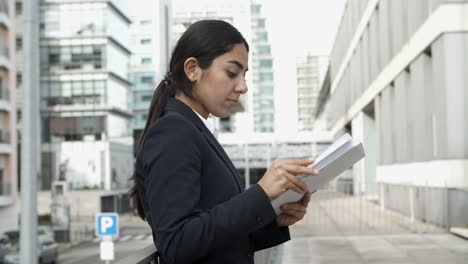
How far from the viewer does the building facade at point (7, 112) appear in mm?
45219

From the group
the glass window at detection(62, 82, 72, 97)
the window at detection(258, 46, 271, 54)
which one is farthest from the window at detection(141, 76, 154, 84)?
the window at detection(258, 46, 271, 54)

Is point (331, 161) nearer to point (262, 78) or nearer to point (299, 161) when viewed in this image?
point (299, 161)

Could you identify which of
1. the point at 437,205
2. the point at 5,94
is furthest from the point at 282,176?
the point at 5,94

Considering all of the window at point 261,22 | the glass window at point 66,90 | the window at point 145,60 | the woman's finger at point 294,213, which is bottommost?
the woman's finger at point 294,213

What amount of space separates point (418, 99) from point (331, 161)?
20.6 metres

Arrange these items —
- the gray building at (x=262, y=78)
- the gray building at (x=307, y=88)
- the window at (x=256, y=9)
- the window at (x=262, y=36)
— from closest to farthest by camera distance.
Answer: the gray building at (x=262, y=78)
the window at (x=256, y=9)
the window at (x=262, y=36)
the gray building at (x=307, y=88)

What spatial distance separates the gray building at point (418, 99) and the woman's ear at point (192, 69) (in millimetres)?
16111

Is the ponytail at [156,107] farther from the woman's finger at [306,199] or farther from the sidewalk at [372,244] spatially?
the sidewalk at [372,244]

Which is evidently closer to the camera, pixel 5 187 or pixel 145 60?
pixel 5 187

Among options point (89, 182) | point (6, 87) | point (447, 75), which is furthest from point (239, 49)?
point (89, 182)

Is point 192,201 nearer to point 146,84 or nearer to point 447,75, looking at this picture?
point 447,75

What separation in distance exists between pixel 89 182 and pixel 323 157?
54.5 meters

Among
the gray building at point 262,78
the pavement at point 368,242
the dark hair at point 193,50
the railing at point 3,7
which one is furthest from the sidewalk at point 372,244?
the gray building at point 262,78

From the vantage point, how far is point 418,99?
2152 centimetres
